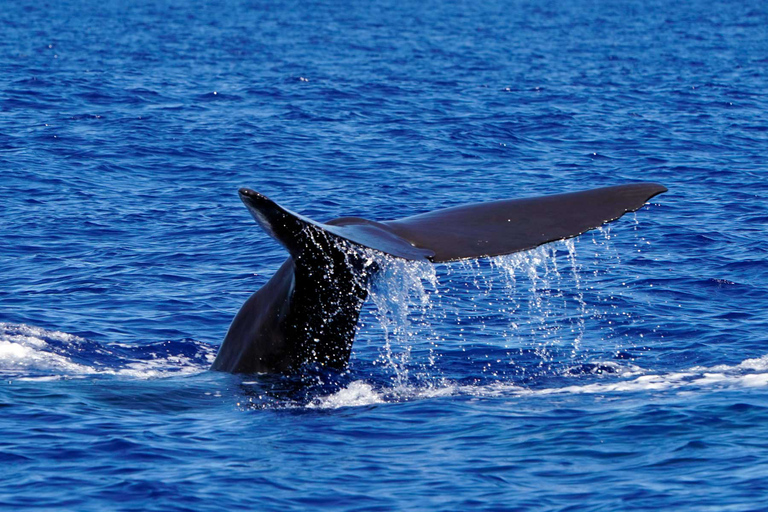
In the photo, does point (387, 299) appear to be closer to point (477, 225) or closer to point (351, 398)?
point (477, 225)

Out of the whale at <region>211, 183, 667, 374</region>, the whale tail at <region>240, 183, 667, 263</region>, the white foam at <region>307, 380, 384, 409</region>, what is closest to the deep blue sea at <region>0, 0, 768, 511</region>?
the white foam at <region>307, 380, 384, 409</region>

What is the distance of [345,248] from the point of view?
8633 mm

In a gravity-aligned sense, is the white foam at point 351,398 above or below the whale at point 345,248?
below

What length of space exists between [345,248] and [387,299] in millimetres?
777

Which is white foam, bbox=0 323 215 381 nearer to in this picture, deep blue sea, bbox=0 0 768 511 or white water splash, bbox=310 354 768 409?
deep blue sea, bbox=0 0 768 511

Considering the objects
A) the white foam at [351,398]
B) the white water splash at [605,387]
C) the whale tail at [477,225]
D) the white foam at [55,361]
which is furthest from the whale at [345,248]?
the white foam at [55,361]

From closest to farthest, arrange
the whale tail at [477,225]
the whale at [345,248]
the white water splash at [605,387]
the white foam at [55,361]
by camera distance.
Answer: the whale tail at [477,225] < the whale at [345,248] < the white water splash at [605,387] < the white foam at [55,361]

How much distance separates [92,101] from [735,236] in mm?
17298

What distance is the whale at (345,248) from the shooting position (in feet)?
26.8

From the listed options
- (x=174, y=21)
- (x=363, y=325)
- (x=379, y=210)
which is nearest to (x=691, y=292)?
(x=363, y=325)

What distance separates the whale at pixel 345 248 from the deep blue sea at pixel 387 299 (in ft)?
0.93

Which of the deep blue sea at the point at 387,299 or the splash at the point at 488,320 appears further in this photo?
the splash at the point at 488,320

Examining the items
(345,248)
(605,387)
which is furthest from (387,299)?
(605,387)

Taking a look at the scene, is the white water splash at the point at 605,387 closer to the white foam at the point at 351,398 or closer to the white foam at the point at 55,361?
the white foam at the point at 351,398
